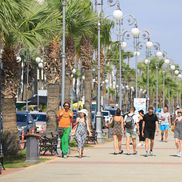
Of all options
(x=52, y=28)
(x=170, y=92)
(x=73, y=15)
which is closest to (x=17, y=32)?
(x=52, y=28)

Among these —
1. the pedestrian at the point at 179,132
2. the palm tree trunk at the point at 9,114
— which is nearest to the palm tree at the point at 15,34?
the palm tree trunk at the point at 9,114

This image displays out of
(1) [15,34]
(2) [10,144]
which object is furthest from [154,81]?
(1) [15,34]

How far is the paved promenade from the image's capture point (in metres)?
15.5

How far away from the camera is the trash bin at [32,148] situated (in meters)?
20.0

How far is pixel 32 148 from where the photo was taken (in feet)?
65.8

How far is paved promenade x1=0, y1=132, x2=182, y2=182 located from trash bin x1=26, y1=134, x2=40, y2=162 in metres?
0.48

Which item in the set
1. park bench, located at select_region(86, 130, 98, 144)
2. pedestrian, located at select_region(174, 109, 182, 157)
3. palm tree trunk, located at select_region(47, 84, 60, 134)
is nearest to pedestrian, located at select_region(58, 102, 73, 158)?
pedestrian, located at select_region(174, 109, 182, 157)

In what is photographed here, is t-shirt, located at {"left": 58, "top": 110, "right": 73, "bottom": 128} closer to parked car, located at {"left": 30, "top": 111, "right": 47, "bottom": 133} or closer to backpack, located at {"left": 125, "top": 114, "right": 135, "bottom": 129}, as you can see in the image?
backpack, located at {"left": 125, "top": 114, "right": 135, "bottom": 129}

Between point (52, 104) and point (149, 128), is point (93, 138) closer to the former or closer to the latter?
point (52, 104)

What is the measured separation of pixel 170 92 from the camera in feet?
352

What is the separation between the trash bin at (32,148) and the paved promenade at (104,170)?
482 millimetres

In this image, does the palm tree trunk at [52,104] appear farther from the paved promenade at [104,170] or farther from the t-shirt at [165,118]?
the t-shirt at [165,118]

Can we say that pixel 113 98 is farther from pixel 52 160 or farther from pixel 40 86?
pixel 52 160

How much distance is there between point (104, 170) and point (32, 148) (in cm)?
312
